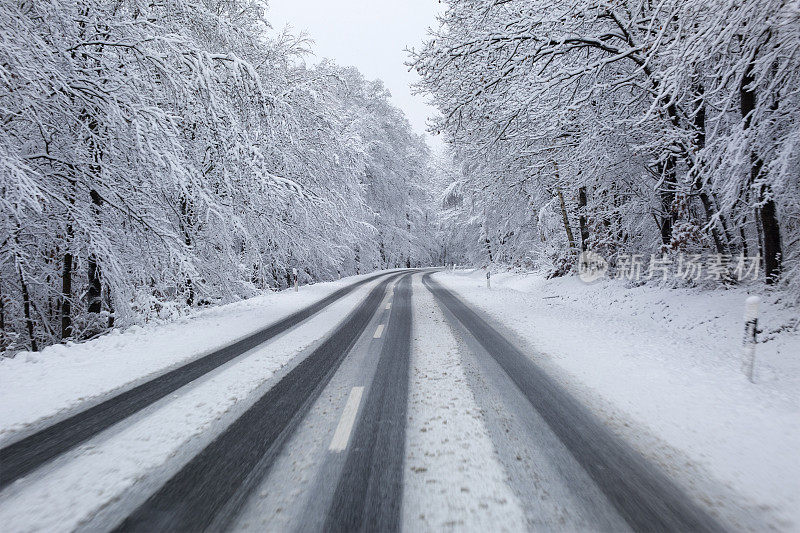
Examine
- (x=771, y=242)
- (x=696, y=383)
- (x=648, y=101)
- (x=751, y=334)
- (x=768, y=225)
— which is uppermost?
(x=648, y=101)

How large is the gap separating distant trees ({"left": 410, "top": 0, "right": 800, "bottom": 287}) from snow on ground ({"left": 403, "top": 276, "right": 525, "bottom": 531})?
5.85 meters

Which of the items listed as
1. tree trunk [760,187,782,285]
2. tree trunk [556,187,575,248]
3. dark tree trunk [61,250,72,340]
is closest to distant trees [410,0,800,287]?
tree trunk [760,187,782,285]

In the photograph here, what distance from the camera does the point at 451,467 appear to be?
306 centimetres

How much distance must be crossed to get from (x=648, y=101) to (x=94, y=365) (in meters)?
13.3

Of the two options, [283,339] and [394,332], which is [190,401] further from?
[394,332]

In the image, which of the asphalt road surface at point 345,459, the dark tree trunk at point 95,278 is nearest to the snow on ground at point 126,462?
the asphalt road surface at point 345,459

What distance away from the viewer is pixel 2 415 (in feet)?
13.8

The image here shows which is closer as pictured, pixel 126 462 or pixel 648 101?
pixel 126 462

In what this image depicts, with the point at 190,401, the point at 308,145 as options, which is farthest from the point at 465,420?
the point at 308,145

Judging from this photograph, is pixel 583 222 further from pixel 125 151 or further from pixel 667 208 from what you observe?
pixel 125 151

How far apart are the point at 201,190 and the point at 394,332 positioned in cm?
478

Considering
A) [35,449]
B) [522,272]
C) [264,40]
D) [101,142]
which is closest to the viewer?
[35,449]

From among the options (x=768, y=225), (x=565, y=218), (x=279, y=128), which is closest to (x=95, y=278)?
(x=279, y=128)

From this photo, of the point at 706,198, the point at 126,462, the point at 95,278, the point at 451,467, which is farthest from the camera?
the point at 706,198
